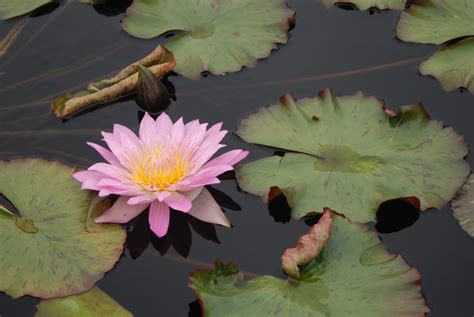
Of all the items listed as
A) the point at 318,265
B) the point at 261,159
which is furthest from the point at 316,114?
the point at 318,265

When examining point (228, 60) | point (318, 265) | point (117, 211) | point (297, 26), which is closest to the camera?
point (318, 265)

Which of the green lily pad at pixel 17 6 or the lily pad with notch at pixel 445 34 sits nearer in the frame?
the lily pad with notch at pixel 445 34

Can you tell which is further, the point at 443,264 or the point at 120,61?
the point at 120,61

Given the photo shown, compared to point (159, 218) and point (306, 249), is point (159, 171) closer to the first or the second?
point (159, 218)

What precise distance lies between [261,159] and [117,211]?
19.7 inches

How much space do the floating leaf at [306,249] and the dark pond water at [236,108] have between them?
11 centimetres

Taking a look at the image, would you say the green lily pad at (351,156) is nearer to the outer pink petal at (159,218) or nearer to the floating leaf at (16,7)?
the outer pink petal at (159,218)

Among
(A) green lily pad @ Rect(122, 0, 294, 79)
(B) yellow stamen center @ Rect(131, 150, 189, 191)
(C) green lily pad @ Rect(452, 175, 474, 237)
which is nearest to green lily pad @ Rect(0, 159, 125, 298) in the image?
(B) yellow stamen center @ Rect(131, 150, 189, 191)

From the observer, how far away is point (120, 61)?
302cm

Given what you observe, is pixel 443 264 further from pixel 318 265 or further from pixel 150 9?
pixel 150 9

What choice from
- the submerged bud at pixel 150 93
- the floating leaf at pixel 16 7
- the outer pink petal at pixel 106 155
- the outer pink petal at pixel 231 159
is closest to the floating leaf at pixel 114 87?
the submerged bud at pixel 150 93

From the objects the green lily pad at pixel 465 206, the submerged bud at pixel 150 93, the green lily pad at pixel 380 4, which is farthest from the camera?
the green lily pad at pixel 380 4

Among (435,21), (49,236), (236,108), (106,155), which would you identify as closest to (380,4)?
(435,21)

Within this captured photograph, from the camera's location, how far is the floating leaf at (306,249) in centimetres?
207
